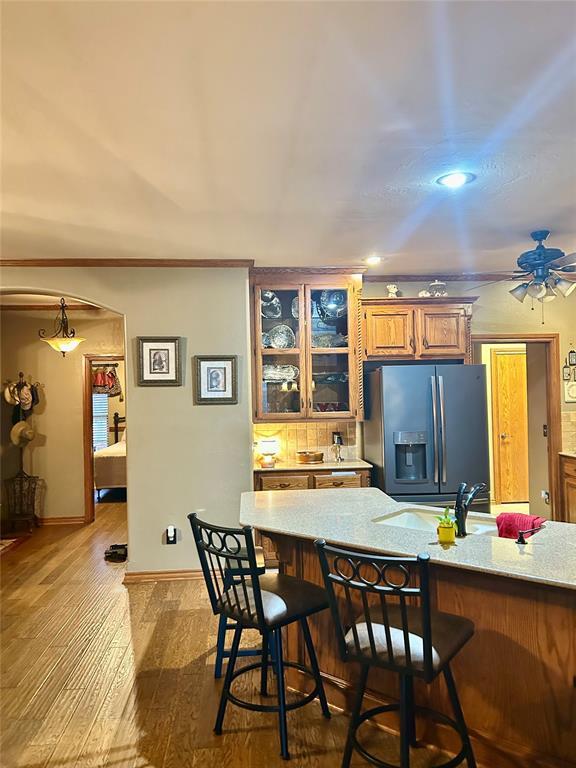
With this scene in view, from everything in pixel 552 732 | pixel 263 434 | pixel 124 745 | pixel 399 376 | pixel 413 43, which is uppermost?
pixel 413 43

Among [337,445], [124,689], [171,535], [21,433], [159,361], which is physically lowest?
[124,689]

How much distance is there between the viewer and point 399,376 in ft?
14.8

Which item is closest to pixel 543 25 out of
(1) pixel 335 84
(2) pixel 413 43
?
(2) pixel 413 43

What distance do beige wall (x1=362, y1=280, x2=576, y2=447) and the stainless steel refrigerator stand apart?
93cm

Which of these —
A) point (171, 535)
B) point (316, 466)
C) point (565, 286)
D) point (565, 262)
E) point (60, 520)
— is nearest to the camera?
point (565, 262)

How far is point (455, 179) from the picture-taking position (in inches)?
107

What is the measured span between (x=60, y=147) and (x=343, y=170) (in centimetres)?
123

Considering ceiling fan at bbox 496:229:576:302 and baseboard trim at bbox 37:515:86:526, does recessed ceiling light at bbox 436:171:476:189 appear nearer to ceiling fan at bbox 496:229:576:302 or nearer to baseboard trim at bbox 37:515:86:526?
ceiling fan at bbox 496:229:576:302

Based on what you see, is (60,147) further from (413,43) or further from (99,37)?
(413,43)

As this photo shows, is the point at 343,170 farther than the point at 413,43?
Yes

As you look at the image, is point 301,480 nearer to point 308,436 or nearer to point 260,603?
point 308,436

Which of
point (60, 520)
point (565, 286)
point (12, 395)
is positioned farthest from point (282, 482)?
point (12, 395)

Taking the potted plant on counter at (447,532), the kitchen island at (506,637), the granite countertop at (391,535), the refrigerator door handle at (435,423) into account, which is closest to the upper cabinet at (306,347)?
the refrigerator door handle at (435,423)

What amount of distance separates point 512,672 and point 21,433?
571 centimetres
